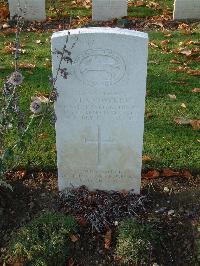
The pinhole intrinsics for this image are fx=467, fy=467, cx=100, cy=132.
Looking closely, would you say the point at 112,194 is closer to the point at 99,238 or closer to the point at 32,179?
the point at 99,238

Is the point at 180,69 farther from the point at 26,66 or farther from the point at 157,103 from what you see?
the point at 26,66

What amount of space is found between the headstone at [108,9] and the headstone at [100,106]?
4896 millimetres

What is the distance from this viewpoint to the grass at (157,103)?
4621 mm

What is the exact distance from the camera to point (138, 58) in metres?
3.42

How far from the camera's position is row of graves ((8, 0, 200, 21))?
819 centimetres

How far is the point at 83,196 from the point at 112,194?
26cm

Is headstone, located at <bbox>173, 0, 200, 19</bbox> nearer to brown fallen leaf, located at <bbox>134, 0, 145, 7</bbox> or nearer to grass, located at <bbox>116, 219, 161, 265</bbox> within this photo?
brown fallen leaf, located at <bbox>134, 0, 145, 7</bbox>

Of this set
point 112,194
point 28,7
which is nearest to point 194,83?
point 112,194

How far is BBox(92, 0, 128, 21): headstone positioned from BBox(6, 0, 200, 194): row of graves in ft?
16.1

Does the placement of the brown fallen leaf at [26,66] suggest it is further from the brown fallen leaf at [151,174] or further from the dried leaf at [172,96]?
the brown fallen leaf at [151,174]

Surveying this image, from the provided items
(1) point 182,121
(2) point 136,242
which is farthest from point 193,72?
(2) point 136,242

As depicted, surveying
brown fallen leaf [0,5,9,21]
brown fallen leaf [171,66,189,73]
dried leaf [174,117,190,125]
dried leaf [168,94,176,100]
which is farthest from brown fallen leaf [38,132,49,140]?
brown fallen leaf [0,5,9,21]

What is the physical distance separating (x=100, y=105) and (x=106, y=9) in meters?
4.99

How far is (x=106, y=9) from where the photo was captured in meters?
8.25
